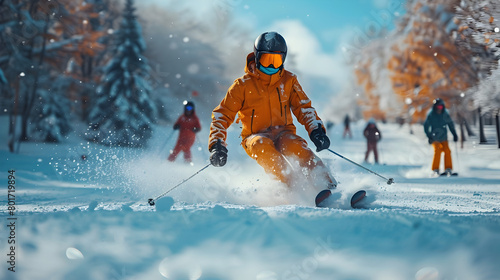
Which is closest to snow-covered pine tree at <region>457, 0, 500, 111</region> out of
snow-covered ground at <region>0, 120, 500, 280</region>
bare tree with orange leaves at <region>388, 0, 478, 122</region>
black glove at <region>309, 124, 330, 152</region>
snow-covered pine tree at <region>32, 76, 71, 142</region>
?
black glove at <region>309, 124, 330, 152</region>

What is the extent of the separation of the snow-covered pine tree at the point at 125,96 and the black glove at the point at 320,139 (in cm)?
1367

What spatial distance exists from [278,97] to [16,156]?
1034 centimetres

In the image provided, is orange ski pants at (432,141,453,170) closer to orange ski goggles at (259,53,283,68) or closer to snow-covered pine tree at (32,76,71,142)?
orange ski goggles at (259,53,283,68)

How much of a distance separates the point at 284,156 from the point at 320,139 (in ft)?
1.46

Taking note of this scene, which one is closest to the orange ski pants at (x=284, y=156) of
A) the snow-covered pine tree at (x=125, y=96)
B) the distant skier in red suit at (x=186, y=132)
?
the distant skier in red suit at (x=186, y=132)

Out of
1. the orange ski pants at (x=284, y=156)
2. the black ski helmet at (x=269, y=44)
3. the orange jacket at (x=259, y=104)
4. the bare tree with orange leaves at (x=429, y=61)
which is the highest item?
the bare tree with orange leaves at (x=429, y=61)

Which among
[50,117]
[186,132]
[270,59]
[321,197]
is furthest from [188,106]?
[50,117]

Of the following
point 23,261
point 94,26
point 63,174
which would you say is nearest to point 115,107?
point 94,26

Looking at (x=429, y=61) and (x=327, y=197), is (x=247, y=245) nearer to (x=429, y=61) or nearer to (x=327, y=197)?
(x=327, y=197)

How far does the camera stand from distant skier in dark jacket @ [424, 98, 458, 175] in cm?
874

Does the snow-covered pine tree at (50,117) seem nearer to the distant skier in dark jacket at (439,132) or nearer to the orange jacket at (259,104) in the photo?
the orange jacket at (259,104)

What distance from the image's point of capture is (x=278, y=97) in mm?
4590

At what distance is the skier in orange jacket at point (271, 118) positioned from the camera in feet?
13.6

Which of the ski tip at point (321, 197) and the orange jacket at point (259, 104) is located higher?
the orange jacket at point (259, 104)
